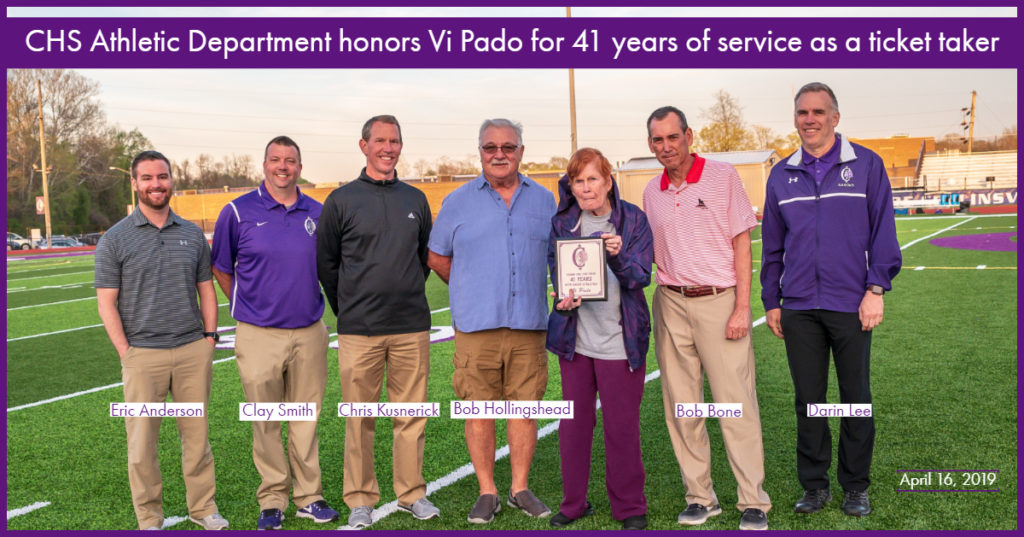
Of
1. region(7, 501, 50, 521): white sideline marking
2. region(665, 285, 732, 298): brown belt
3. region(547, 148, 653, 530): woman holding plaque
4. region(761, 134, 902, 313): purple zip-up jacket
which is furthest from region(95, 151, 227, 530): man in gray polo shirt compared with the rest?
region(761, 134, 902, 313): purple zip-up jacket

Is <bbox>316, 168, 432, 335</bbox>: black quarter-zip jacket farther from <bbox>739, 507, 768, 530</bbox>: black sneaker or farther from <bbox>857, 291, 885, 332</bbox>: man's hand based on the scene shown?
<bbox>857, 291, 885, 332</bbox>: man's hand

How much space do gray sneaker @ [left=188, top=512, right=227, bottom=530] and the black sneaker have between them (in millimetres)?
2510

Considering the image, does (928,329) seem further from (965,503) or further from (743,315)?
(743,315)

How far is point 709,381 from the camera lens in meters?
4.18

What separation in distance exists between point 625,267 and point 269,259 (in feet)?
5.72

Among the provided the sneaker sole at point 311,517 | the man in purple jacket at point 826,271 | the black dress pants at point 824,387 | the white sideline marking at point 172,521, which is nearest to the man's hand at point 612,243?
the man in purple jacket at point 826,271

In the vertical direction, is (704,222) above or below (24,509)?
above

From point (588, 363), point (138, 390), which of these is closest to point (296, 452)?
point (138, 390)

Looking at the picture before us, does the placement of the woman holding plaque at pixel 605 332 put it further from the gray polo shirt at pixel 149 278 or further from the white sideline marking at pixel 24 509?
the white sideline marking at pixel 24 509

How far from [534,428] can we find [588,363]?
0.57m

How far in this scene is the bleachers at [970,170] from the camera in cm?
6125

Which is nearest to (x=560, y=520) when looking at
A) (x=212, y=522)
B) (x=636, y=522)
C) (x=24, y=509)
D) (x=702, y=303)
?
(x=636, y=522)

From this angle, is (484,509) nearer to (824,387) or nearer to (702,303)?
(702,303)

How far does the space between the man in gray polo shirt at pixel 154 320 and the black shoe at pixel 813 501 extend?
9.37 feet
